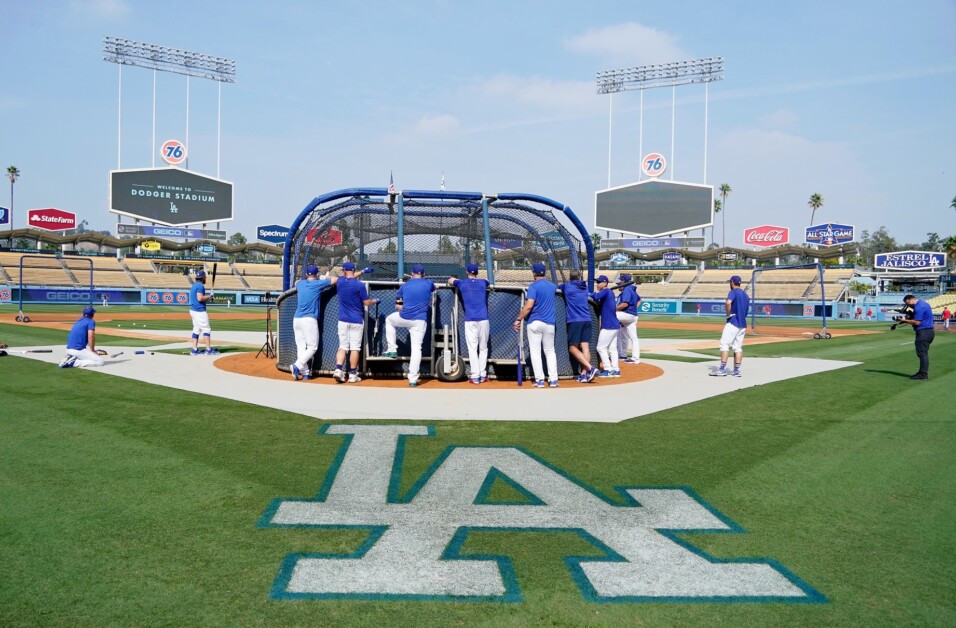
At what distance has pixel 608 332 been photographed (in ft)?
39.3

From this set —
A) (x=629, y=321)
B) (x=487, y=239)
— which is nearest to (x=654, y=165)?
(x=629, y=321)

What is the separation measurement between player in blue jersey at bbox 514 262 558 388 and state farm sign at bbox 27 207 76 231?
75.7 m

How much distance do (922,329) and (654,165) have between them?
61.1m

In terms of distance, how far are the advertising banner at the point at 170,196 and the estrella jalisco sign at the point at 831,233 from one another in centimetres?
6485

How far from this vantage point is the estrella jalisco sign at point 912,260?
69.2 metres

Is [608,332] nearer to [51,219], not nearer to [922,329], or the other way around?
[922,329]

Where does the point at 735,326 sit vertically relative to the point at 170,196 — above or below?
below

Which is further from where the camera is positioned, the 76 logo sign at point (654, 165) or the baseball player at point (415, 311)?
the 76 logo sign at point (654, 165)

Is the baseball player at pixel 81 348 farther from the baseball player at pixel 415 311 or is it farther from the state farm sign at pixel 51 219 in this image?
the state farm sign at pixel 51 219

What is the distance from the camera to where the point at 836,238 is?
243ft

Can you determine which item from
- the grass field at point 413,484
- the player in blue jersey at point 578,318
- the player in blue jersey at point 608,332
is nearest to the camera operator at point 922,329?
the grass field at point 413,484

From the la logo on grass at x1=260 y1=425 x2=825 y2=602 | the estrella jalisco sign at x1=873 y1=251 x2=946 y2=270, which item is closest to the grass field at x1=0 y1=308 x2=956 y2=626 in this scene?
the la logo on grass at x1=260 y1=425 x2=825 y2=602

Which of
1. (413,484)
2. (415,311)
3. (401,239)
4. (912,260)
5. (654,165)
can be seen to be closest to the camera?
(413,484)

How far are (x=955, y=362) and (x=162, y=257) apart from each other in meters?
71.0
